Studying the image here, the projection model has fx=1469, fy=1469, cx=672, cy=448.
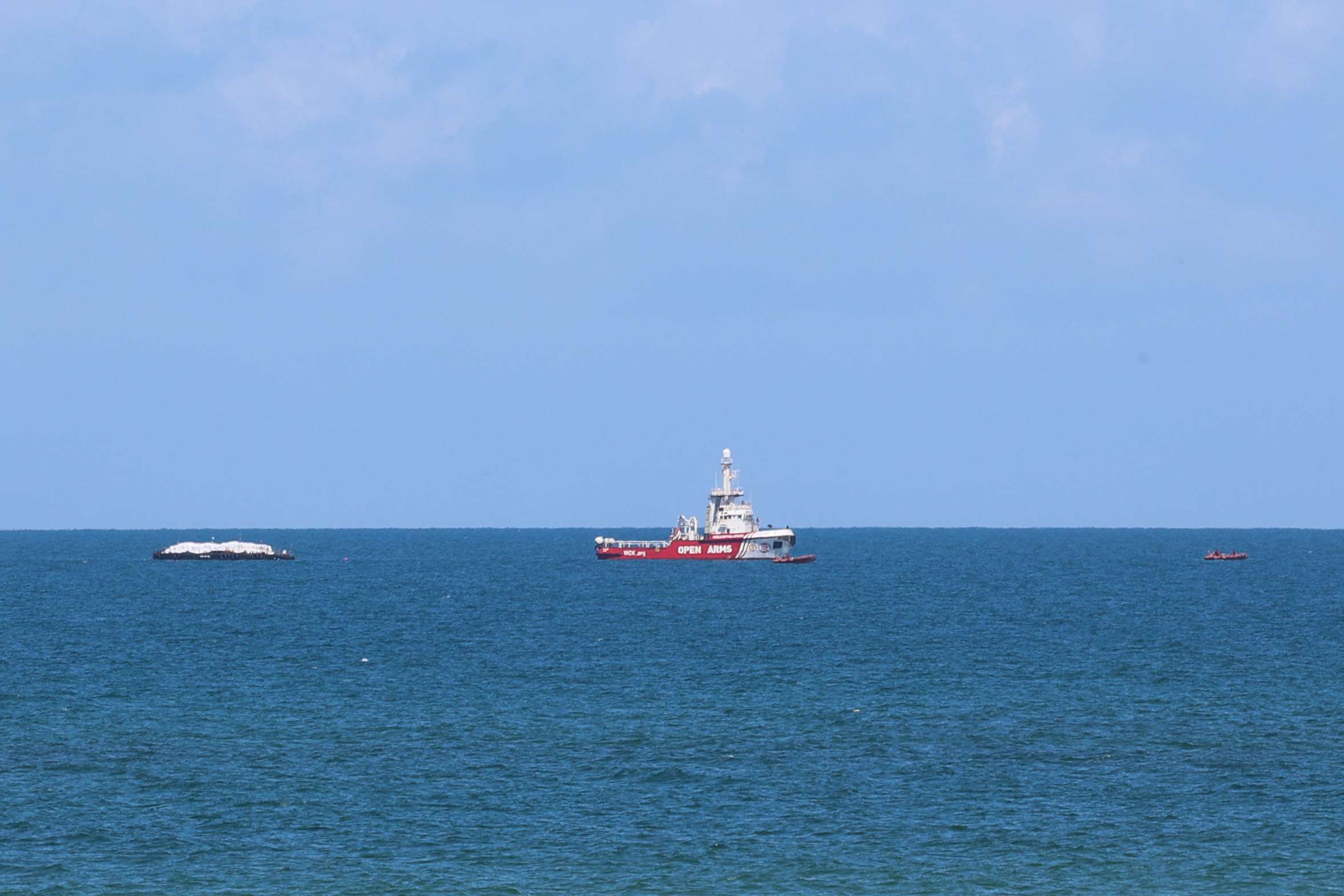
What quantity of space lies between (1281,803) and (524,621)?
71482 millimetres

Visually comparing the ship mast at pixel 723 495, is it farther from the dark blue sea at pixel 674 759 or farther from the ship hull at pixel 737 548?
the dark blue sea at pixel 674 759

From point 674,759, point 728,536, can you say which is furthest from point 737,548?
point 674,759

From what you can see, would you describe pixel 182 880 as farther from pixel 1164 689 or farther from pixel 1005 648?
pixel 1005 648

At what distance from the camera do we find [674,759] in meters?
53.0

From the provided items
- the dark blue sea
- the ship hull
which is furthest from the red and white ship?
the dark blue sea

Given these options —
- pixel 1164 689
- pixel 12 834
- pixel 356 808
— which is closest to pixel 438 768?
pixel 356 808

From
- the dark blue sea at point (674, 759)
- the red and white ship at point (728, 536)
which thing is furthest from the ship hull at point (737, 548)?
the dark blue sea at point (674, 759)

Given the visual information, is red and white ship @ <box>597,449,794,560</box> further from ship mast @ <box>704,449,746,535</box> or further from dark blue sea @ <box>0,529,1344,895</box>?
dark blue sea @ <box>0,529,1344,895</box>

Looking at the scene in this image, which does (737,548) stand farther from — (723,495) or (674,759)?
(674,759)

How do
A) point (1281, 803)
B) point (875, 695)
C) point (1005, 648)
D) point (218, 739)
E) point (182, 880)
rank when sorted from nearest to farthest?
point (182, 880)
point (1281, 803)
point (218, 739)
point (875, 695)
point (1005, 648)

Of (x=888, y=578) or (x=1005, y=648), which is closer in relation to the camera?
(x=1005, y=648)

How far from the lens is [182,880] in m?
38.4

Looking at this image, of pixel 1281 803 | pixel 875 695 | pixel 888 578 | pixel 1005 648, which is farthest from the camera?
pixel 888 578

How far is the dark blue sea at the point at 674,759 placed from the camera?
39719mm
